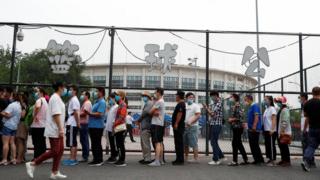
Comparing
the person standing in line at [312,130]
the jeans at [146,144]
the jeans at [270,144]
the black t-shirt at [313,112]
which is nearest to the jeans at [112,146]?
the jeans at [146,144]

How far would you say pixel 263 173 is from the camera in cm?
696

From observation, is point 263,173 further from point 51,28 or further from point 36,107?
point 51,28

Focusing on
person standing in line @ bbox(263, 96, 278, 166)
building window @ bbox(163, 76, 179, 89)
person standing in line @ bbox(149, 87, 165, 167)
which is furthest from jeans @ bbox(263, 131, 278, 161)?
building window @ bbox(163, 76, 179, 89)

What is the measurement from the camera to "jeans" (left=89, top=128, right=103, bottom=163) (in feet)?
25.8

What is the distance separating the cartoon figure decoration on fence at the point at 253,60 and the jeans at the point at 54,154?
5618 mm

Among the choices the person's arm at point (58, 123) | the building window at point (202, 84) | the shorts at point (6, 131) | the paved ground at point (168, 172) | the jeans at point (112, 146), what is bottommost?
the paved ground at point (168, 172)

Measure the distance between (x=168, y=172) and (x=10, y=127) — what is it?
3556 mm

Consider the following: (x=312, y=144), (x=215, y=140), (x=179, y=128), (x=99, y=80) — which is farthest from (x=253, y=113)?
(x=99, y=80)

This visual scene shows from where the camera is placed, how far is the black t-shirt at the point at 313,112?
730 cm

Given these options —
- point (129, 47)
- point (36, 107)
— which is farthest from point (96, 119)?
point (129, 47)

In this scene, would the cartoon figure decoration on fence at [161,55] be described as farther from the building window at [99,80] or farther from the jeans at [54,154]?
the jeans at [54,154]

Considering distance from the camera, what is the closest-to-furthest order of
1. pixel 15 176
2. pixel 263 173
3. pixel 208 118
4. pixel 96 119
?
1. pixel 15 176
2. pixel 263 173
3. pixel 96 119
4. pixel 208 118

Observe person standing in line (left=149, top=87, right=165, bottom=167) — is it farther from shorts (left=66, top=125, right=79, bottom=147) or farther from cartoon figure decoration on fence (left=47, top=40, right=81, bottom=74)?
cartoon figure decoration on fence (left=47, top=40, right=81, bottom=74)

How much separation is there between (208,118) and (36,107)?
416 cm
